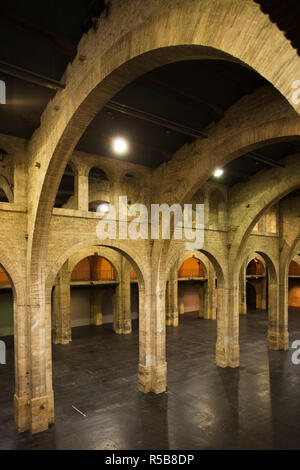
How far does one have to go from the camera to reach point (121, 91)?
7945mm

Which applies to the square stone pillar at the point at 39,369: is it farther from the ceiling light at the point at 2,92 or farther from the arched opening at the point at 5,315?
the arched opening at the point at 5,315

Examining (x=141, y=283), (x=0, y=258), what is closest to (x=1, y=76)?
(x=0, y=258)

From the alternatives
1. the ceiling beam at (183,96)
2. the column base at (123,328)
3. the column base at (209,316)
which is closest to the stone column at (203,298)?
the column base at (209,316)

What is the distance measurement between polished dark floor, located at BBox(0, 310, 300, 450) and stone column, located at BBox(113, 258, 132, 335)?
2.84 metres

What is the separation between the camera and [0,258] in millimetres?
8617

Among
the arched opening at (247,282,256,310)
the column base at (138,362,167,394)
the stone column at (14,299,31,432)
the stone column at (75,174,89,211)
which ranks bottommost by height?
the arched opening at (247,282,256,310)

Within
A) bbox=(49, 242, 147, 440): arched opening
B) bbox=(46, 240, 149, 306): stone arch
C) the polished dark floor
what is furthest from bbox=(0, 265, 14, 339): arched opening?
bbox=(46, 240, 149, 306): stone arch

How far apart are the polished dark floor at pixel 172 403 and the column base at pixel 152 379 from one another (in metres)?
0.24

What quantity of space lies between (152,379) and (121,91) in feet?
30.4

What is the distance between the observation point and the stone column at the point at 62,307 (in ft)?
57.4

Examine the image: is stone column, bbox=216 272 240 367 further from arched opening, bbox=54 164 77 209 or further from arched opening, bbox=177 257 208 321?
arched opening, bbox=177 257 208 321

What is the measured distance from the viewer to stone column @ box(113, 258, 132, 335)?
1962 centimetres

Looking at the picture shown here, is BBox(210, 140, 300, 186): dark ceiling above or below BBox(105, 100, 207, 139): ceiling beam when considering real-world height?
below
